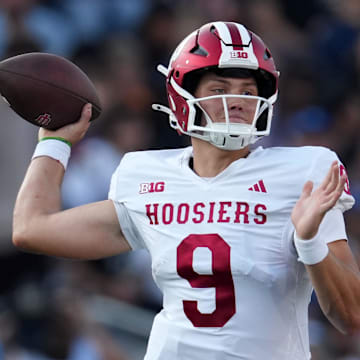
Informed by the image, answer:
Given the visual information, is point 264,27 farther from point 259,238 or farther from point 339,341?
point 259,238

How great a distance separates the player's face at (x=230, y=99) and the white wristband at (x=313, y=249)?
494 millimetres

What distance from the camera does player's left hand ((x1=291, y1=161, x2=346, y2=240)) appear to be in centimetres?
262

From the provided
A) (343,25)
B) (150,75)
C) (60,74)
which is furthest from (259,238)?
(343,25)

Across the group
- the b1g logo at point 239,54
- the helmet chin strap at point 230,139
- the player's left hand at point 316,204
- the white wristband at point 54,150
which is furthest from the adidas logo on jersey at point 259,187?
the white wristband at point 54,150

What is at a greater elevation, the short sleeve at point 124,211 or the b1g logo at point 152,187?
the b1g logo at point 152,187

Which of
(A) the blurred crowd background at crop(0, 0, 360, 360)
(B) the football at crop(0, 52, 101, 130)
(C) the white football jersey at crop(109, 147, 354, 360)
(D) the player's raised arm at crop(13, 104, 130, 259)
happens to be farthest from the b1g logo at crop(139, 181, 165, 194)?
(A) the blurred crowd background at crop(0, 0, 360, 360)

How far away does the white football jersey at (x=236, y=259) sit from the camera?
9.41 ft

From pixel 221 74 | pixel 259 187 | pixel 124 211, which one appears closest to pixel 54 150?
pixel 124 211

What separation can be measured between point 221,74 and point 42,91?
651mm

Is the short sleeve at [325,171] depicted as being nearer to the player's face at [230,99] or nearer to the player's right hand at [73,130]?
the player's face at [230,99]

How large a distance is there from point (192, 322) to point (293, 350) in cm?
31

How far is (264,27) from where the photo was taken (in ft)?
24.2

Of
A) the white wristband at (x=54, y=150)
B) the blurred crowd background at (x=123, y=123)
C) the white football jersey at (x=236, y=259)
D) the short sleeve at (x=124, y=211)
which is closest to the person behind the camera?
the white football jersey at (x=236, y=259)

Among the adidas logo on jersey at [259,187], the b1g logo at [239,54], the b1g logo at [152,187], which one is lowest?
the b1g logo at [152,187]
